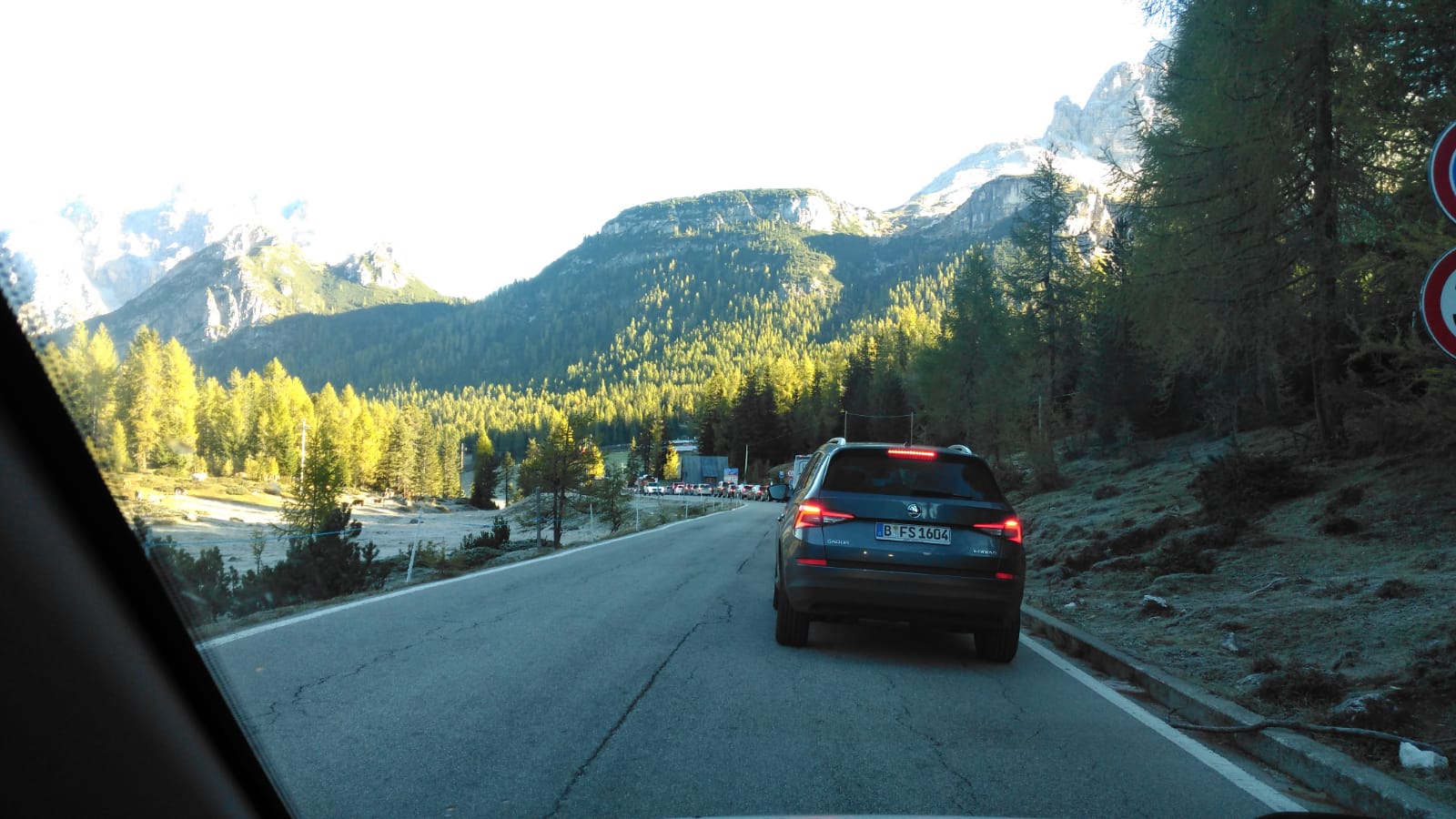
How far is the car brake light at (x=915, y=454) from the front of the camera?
7551mm

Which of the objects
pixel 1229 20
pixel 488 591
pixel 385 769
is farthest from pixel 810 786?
pixel 1229 20

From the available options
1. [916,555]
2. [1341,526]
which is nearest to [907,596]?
[916,555]

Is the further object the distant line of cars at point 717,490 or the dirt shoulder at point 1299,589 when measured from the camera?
the distant line of cars at point 717,490

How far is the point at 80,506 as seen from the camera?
233 cm

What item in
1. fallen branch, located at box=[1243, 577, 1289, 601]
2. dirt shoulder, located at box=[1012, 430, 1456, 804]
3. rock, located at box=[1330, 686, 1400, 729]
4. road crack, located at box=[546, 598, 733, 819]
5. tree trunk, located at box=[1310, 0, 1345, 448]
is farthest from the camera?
tree trunk, located at box=[1310, 0, 1345, 448]

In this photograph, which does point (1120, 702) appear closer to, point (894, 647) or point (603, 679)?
point (894, 647)

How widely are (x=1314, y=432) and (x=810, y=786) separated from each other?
16.8m

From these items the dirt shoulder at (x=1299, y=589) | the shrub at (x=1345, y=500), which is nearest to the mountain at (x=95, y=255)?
the dirt shoulder at (x=1299, y=589)

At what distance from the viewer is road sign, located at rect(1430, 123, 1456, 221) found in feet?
14.2

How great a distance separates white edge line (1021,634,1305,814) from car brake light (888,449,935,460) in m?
2.07

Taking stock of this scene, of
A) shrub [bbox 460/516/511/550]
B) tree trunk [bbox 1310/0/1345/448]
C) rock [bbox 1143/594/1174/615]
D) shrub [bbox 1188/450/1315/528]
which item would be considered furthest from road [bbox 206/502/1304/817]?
shrub [bbox 460/516/511/550]

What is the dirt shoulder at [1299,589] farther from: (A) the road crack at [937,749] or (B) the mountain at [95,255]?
(B) the mountain at [95,255]

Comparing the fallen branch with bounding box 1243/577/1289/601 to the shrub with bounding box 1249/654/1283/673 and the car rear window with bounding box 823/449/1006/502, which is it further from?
the car rear window with bounding box 823/449/1006/502

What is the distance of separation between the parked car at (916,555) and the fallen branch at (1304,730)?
5.63 ft
